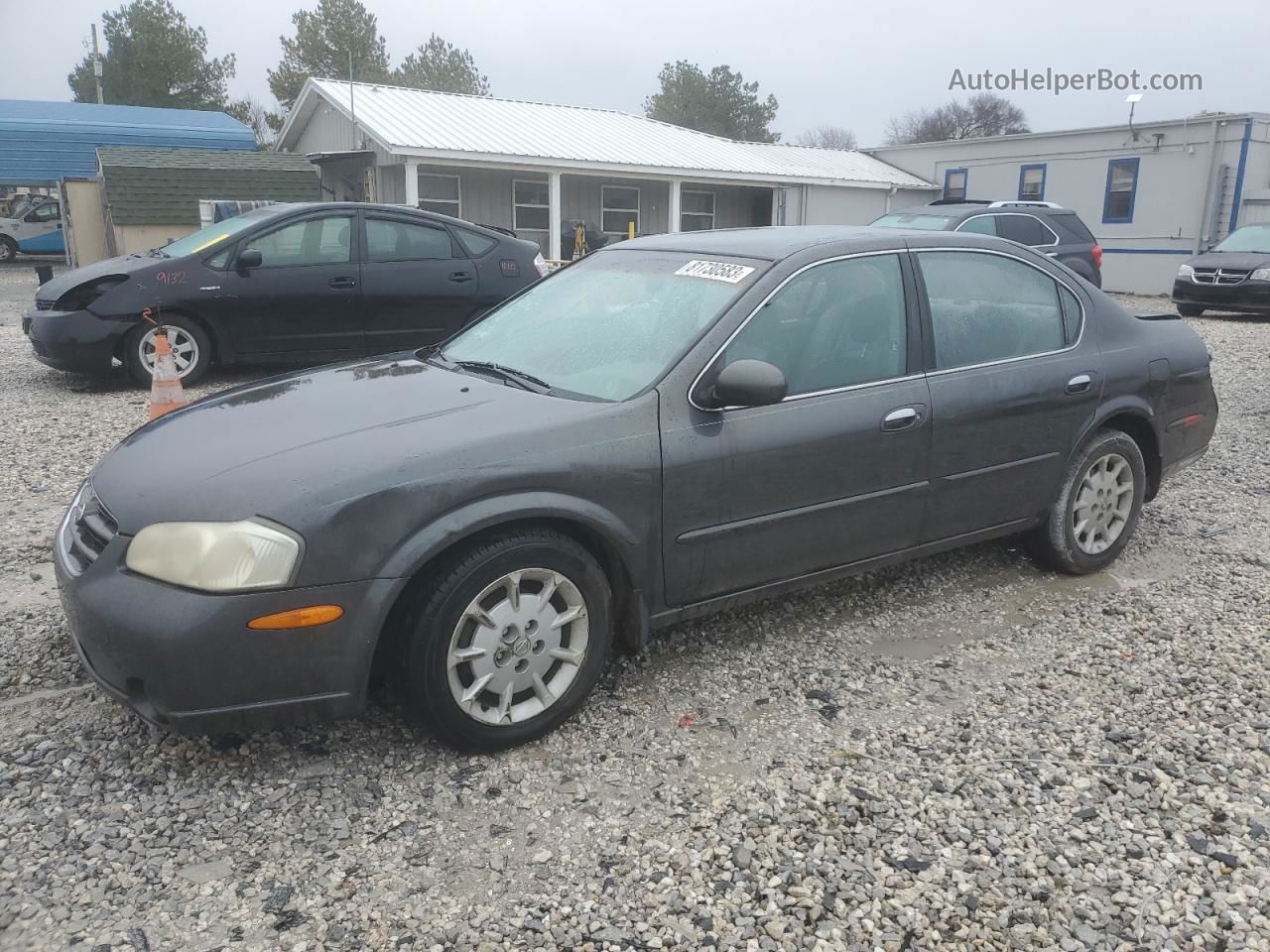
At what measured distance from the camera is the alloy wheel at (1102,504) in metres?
4.51

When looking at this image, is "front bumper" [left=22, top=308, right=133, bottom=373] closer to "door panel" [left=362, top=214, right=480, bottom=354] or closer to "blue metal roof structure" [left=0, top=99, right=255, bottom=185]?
"door panel" [left=362, top=214, right=480, bottom=354]

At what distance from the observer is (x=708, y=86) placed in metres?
51.4

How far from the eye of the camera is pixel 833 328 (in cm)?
373

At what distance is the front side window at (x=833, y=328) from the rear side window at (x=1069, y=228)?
10.8 m

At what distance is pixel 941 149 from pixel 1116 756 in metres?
27.3

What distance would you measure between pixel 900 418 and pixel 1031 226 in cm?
1074

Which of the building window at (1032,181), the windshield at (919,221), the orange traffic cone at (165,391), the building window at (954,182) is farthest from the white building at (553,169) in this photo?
the orange traffic cone at (165,391)

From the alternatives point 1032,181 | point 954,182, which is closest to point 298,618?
point 1032,181

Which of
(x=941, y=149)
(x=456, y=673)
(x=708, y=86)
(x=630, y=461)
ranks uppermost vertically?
(x=708, y=86)

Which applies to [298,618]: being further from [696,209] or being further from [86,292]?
[696,209]

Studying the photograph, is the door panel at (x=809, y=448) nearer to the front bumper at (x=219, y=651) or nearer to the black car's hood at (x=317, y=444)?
the black car's hood at (x=317, y=444)

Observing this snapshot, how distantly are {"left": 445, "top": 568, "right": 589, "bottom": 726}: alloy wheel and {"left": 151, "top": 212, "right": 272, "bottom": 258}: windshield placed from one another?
21.1ft

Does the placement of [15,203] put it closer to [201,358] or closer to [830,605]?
[201,358]

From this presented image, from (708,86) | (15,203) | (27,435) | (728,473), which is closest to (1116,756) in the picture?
(728,473)
